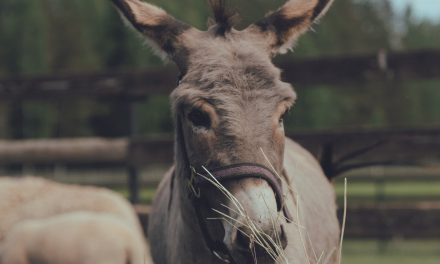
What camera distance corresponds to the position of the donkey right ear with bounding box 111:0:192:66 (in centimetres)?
196

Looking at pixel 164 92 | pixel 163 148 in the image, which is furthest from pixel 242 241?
pixel 164 92

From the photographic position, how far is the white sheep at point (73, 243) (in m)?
3.88

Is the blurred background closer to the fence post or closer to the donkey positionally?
the fence post

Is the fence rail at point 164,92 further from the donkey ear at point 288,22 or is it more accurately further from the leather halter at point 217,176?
the leather halter at point 217,176

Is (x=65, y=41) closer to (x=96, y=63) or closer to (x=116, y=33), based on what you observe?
(x=96, y=63)

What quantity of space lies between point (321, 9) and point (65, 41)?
31598 millimetres

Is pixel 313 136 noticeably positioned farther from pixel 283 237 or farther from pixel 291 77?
pixel 283 237

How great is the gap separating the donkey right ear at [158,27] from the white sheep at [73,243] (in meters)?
2.51

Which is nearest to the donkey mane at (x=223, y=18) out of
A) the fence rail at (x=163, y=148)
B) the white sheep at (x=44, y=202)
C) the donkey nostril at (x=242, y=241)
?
the donkey nostril at (x=242, y=241)

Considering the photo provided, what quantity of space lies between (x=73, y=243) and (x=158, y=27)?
2.77m

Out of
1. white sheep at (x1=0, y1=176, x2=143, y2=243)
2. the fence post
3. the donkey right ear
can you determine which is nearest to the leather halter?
the donkey right ear

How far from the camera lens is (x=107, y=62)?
1071 inches

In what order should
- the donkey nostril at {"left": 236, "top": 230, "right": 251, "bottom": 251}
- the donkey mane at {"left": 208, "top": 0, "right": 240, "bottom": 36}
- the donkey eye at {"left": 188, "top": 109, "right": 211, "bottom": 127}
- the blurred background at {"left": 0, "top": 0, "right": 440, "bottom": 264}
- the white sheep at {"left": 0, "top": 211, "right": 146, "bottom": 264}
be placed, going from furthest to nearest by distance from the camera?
the blurred background at {"left": 0, "top": 0, "right": 440, "bottom": 264} < the white sheep at {"left": 0, "top": 211, "right": 146, "bottom": 264} < the donkey mane at {"left": 208, "top": 0, "right": 240, "bottom": 36} < the donkey eye at {"left": 188, "top": 109, "right": 211, "bottom": 127} < the donkey nostril at {"left": 236, "top": 230, "right": 251, "bottom": 251}

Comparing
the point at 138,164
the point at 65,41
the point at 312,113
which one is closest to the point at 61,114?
the point at 65,41
